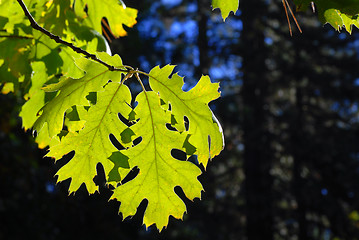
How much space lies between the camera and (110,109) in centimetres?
128

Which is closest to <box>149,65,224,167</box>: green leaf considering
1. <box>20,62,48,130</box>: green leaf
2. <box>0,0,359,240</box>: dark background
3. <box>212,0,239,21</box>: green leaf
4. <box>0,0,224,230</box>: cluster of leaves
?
<box>0,0,224,230</box>: cluster of leaves

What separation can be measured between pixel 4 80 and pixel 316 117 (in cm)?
1309

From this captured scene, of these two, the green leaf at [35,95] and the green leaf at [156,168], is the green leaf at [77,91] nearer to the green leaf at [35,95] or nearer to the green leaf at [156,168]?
the green leaf at [156,168]

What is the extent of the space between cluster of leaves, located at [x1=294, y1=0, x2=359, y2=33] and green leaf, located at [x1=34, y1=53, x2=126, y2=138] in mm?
615

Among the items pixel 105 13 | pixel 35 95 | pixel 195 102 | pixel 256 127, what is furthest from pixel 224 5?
pixel 256 127

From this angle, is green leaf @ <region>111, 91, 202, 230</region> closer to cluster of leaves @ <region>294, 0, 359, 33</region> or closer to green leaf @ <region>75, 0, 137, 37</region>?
cluster of leaves @ <region>294, 0, 359, 33</region>

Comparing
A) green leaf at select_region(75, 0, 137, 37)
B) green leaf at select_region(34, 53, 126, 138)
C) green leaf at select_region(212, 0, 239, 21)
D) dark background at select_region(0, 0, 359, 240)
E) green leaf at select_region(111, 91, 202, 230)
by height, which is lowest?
dark background at select_region(0, 0, 359, 240)

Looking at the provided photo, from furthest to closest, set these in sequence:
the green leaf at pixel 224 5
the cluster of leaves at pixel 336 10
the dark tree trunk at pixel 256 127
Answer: the dark tree trunk at pixel 256 127 < the green leaf at pixel 224 5 < the cluster of leaves at pixel 336 10

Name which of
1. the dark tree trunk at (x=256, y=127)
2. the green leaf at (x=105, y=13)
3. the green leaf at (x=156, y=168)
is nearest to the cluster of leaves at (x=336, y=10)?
the green leaf at (x=156, y=168)

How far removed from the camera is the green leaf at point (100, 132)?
1.26 metres

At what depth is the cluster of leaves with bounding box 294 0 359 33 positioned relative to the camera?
47.3 inches

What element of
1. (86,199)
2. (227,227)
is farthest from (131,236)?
(227,227)

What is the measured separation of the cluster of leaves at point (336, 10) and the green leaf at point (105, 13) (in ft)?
2.84

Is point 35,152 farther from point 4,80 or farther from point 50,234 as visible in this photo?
point 4,80
